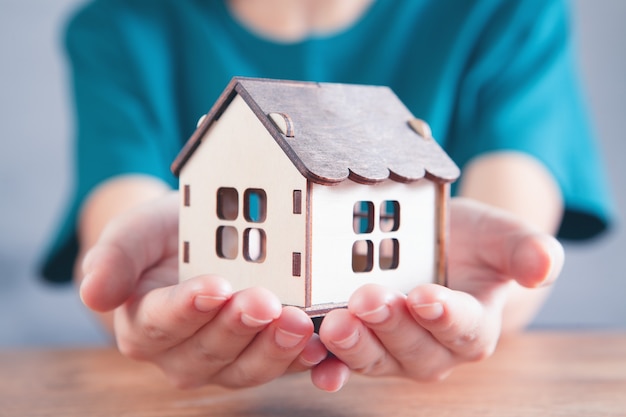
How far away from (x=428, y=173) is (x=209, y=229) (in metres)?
0.25

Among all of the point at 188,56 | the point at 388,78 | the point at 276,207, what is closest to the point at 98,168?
the point at 188,56

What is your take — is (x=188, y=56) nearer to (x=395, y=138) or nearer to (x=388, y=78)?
(x=388, y=78)

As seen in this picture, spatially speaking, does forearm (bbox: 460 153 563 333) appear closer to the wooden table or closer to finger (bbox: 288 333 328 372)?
the wooden table

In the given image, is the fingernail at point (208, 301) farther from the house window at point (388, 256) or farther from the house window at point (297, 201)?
the house window at point (388, 256)

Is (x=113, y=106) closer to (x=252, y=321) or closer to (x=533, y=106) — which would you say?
(x=533, y=106)

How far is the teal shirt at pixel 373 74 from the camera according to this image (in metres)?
1.49

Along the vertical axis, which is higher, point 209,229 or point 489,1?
point 489,1

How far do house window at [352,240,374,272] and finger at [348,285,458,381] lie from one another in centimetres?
12

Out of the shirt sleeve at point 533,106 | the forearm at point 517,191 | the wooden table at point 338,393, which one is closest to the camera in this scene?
the wooden table at point 338,393

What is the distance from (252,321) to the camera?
659 millimetres

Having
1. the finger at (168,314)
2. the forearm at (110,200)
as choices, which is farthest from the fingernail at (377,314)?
the forearm at (110,200)

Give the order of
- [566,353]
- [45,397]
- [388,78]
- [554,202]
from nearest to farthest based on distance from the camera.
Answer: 1. [45,397]
2. [566,353]
3. [554,202]
4. [388,78]

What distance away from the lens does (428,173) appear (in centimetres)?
86

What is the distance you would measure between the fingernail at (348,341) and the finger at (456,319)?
53 millimetres
